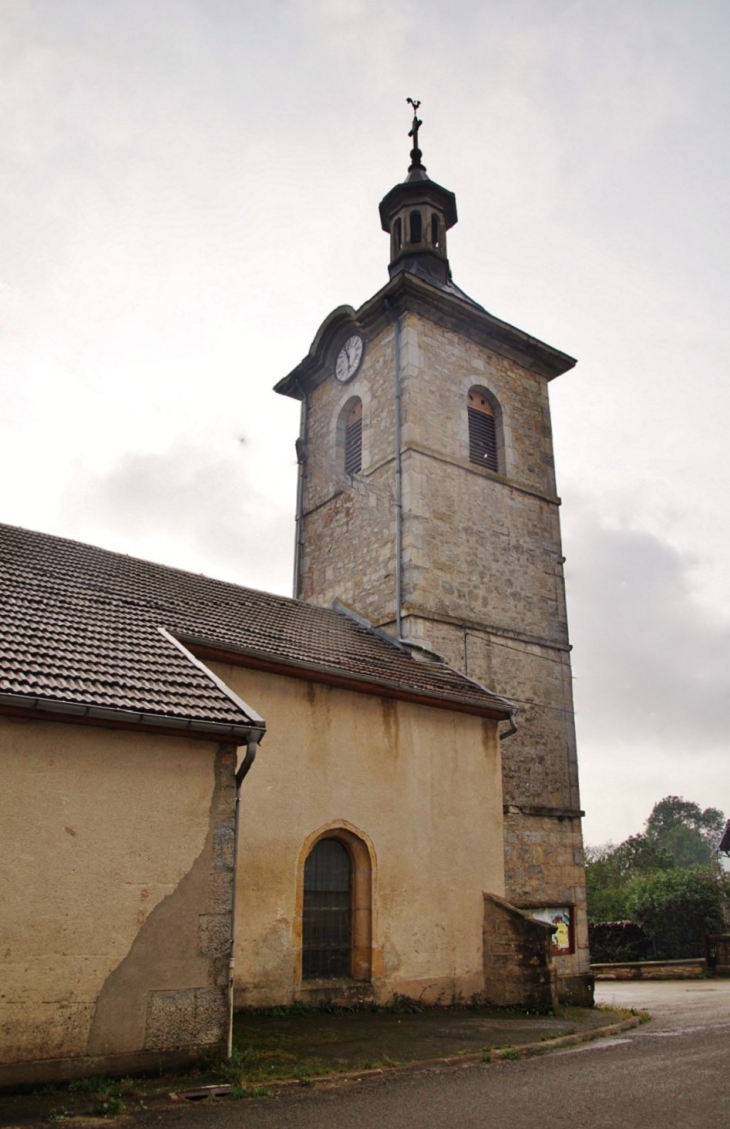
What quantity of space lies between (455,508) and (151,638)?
904cm

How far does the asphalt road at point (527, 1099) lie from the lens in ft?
17.6

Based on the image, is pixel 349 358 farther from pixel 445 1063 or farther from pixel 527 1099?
pixel 527 1099

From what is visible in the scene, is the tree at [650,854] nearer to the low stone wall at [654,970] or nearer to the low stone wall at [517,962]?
the low stone wall at [654,970]

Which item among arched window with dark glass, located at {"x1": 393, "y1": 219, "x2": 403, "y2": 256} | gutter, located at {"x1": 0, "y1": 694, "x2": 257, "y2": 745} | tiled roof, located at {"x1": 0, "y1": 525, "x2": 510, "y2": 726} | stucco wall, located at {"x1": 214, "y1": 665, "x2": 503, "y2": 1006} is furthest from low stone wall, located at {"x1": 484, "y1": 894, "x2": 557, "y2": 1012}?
arched window with dark glass, located at {"x1": 393, "y1": 219, "x2": 403, "y2": 256}

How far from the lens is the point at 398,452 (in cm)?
1678

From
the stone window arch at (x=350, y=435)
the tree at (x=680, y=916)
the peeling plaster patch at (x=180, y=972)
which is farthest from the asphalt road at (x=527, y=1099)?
the tree at (x=680, y=916)

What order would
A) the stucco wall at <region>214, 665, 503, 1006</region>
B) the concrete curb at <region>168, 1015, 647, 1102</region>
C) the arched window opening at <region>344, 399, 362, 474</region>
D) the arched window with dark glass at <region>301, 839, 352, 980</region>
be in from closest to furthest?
1. the concrete curb at <region>168, 1015, 647, 1102</region>
2. the stucco wall at <region>214, 665, 503, 1006</region>
3. the arched window with dark glass at <region>301, 839, 352, 980</region>
4. the arched window opening at <region>344, 399, 362, 474</region>

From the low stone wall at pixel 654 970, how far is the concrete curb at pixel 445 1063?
1657 centimetres

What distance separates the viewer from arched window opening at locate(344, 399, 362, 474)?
18.6 metres

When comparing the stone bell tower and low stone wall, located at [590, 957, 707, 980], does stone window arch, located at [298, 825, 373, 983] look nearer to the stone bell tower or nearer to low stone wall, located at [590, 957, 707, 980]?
the stone bell tower

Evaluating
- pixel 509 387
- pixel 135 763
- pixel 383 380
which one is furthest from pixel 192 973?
pixel 509 387

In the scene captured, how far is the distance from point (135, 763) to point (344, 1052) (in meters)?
3.25

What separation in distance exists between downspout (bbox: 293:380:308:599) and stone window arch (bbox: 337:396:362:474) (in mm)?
1403

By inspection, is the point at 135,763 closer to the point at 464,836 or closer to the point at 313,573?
the point at 464,836
